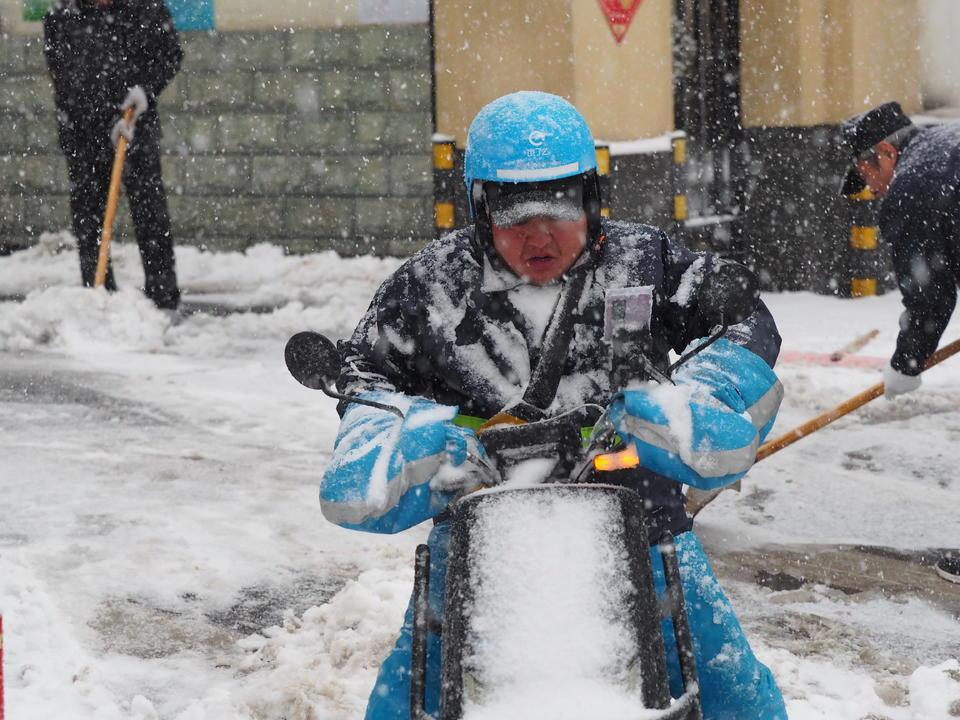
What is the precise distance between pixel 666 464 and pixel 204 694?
2.25m

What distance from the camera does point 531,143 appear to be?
7.09ft

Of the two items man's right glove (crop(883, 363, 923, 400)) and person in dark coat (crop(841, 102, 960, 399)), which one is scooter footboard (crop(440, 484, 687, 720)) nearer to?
person in dark coat (crop(841, 102, 960, 399))

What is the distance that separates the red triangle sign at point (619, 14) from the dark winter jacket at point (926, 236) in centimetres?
519

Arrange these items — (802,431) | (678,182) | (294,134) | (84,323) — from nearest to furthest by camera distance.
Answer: (802,431), (84,323), (678,182), (294,134)

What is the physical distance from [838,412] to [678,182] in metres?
5.27

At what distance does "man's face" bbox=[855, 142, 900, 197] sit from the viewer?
544 cm

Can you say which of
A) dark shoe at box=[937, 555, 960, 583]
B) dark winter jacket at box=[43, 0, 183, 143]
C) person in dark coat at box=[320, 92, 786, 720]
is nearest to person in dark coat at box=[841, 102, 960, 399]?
dark shoe at box=[937, 555, 960, 583]

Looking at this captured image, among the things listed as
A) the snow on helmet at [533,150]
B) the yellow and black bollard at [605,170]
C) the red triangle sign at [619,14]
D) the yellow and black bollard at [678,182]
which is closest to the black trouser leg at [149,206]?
the yellow and black bollard at [605,170]

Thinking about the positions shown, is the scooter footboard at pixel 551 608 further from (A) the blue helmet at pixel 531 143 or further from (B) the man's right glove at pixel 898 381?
(B) the man's right glove at pixel 898 381

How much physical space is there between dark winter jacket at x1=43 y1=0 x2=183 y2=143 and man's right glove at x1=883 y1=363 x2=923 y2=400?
19.6 feet

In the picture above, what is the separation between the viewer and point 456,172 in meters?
10.2

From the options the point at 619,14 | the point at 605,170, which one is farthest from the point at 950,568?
the point at 619,14

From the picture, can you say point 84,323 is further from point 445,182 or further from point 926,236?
point 926,236

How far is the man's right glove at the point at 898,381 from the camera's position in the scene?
5.25 meters
